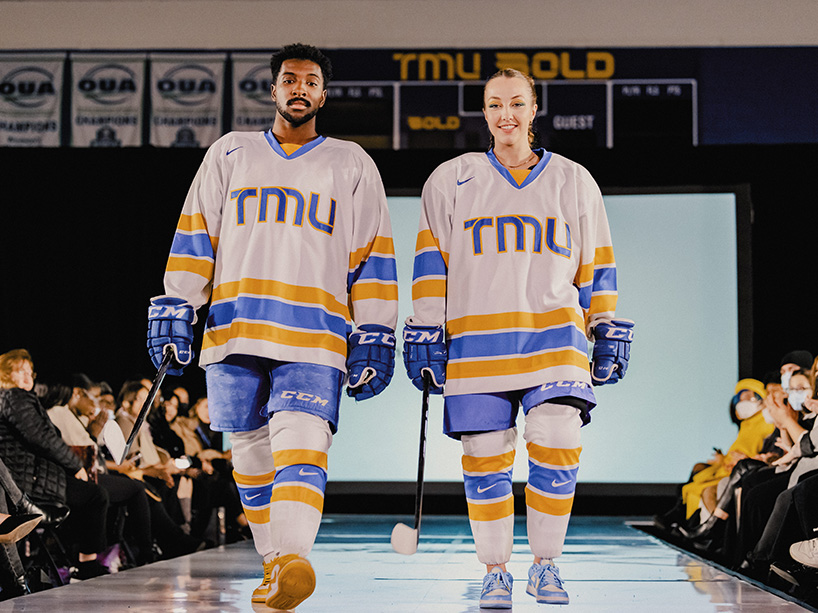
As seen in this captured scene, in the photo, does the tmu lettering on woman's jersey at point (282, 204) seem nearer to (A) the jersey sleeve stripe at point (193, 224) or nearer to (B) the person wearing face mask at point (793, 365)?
(A) the jersey sleeve stripe at point (193, 224)

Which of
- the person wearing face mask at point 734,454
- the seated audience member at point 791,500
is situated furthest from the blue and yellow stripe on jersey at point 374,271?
the person wearing face mask at point 734,454

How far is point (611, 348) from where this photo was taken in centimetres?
261

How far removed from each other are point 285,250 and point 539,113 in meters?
5.59

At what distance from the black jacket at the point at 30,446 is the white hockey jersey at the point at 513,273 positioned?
1502 mm

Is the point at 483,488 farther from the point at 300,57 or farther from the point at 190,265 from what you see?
the point at 300,57

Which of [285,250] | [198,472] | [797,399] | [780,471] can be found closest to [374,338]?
[285,250]

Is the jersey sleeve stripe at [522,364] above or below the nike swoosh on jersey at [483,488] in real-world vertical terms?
above

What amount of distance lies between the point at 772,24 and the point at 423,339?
6.50 meters

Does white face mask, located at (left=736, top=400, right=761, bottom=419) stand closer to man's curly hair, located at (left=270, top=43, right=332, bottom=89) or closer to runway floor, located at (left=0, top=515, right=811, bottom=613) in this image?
runway floor, located at (left=0, top=515, right=811, bottom=613)

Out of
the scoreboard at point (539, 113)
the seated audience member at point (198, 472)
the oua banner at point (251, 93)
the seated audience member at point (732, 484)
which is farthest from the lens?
the oua banner at point (251, 93)

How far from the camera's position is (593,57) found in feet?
25.7

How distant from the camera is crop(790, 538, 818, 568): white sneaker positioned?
2.78 metres

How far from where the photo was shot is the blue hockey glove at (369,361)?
2355 mm

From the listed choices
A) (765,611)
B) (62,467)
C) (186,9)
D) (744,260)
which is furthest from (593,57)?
(765,611)
